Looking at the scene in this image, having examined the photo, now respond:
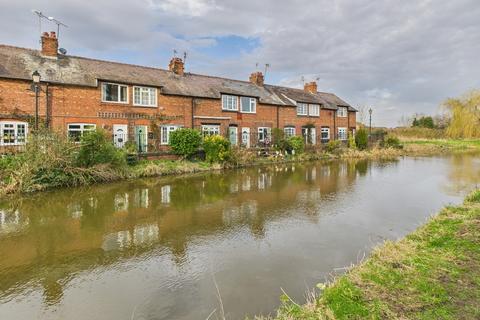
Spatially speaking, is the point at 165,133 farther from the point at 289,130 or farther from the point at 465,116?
the point at 465,116

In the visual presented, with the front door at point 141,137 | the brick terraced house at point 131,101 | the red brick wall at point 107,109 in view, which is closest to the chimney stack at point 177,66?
the brick terraced house at point 131,101

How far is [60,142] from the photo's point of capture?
13.8 meters

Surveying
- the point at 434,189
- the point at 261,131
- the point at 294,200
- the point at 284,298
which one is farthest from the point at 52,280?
the point at 261,131

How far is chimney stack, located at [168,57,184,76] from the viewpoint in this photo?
25938 millimetres

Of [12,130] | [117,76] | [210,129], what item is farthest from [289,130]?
[12,130]

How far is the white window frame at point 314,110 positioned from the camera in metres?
33.0

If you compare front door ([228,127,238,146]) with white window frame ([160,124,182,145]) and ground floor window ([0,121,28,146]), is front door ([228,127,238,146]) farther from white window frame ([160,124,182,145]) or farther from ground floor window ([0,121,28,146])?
ground floor window ([0,121,28,146])

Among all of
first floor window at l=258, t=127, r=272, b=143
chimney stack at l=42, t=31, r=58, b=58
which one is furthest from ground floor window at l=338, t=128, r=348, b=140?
chimney stack at l=42, t=31, r=58, b=58

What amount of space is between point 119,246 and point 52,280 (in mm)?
1707

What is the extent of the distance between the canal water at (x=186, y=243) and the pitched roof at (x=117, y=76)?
8993mm

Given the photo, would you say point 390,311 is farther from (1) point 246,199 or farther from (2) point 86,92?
(2) point 86,92

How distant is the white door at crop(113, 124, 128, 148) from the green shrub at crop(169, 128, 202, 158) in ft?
9.65

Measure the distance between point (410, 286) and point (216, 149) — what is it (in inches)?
653

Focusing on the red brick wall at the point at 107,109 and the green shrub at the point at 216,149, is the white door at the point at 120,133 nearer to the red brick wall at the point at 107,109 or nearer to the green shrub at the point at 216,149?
the red brick wall at the point at 107,109
